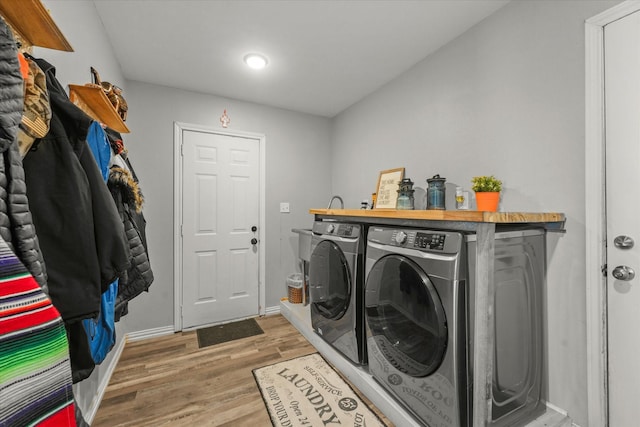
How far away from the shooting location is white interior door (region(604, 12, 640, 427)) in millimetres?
1233

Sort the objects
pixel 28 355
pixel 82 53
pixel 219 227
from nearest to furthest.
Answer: pixel 28 355 → pixel 82 53 → pixel 219 227

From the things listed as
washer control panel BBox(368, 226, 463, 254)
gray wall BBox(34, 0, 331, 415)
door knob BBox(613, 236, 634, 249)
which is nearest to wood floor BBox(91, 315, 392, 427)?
gray wall BBox(34, 0, 331, 415)

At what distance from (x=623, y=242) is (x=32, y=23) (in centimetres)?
241

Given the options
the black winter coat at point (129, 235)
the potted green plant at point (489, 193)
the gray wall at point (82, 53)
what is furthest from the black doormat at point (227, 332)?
the potted green plant at point (489, 193)

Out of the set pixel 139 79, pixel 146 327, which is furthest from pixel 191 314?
pixel 139 79

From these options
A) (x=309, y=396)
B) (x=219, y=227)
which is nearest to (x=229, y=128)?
(x=219, y=227)

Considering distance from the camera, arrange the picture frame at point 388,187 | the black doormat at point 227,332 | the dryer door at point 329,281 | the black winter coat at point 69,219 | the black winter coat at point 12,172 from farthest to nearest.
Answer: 1. the black doormat at point 227,332
2. the picture frame at point 388,187
3. the dryer door at point 329,281
4. the black winter coat at point 69,219
5. the black winter coat at point 12,172

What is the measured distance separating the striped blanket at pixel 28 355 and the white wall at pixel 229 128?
8.07 feet

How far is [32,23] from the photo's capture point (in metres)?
0.81

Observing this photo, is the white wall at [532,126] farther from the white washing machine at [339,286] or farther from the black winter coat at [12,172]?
the black winter coat at [12,172]

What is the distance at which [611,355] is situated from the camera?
1310 mm

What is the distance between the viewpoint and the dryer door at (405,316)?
133 centimetres

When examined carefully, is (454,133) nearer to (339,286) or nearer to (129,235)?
(339,286)

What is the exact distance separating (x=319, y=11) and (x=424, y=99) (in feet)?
3.52
